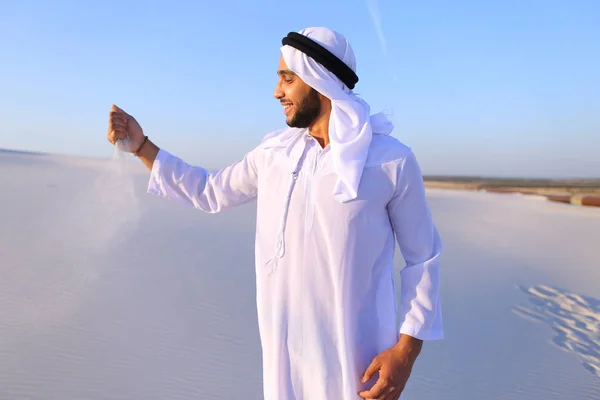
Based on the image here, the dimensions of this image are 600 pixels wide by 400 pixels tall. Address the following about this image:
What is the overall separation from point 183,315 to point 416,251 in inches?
165

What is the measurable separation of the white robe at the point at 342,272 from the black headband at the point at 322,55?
0.89 ft

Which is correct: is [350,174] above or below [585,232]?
above

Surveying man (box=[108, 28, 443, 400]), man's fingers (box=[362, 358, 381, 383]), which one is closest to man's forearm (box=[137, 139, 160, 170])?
man (box=[108, 28, 443, 400])

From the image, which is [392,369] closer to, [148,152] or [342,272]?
[342,272]

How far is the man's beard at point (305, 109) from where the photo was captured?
71.3 inches

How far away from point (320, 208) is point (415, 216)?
1.05 ft

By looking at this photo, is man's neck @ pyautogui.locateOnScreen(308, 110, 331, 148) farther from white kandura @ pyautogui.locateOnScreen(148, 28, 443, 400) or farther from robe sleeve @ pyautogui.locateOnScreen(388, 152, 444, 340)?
robe sleeve @ pyautogui.locateOnScreen(388, 152, 444, 340)

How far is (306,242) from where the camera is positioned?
5.75 feet

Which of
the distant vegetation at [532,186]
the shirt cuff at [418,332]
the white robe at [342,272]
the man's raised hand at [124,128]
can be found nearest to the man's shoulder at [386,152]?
the white robe at [342,272]

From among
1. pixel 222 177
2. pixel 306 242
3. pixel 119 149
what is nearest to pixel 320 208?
pixel 306 242

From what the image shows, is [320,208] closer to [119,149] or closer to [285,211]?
[285,211]

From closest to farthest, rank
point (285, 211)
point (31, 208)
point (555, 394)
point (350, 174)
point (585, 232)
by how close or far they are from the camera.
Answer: point (350, 174) → point (285, 211) → point (555, 394) → point (31, 208) → point (585, 232)

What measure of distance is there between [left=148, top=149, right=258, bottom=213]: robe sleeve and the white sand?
169 millimetres

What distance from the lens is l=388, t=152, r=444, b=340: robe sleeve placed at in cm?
173
